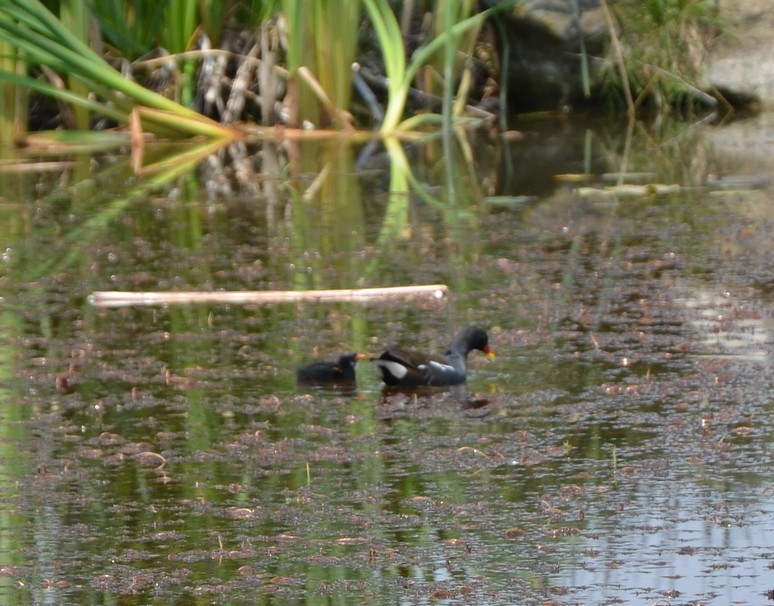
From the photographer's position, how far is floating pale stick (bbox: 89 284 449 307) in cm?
756

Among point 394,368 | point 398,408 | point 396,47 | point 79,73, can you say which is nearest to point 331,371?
point 394,368

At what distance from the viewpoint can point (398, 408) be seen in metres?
5.80

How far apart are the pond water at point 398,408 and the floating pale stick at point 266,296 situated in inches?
3.5

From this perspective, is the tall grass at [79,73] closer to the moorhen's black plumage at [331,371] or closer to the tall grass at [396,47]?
the tall grass at [396,47]

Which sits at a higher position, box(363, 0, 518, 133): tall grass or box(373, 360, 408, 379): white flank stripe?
box(363, 0, 518, 133): tall grass

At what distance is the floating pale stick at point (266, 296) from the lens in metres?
7.56

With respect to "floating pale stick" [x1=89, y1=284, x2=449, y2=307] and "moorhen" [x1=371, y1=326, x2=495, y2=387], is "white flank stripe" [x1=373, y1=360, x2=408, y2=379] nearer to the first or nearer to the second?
"moorhen" [x1=371, y1=326, x2=495, y2=387]

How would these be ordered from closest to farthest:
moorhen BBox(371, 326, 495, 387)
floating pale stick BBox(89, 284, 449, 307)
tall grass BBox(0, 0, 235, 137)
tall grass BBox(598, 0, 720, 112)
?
moorhen BBox(371, 326, 495, 387), floating pale stick BBox(89, 284, 449, 307), tall grass BBox(0, 0, 235, 137), tall grass BBox(598, 0, 720, 112)

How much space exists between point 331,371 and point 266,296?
1.67m

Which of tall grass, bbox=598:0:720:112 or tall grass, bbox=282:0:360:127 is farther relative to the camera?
tall grass, bbox=598:0:720:112

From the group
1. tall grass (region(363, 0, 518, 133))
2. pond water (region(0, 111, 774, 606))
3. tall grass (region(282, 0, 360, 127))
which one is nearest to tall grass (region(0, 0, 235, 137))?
tall grass (region(282, 0, 360, 127))

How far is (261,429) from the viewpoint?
17.9 feet

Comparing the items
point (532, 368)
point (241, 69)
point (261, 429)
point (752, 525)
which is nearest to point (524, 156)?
point (241, 69)

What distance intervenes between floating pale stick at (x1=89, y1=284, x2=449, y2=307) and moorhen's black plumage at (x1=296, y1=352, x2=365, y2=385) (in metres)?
1.50
